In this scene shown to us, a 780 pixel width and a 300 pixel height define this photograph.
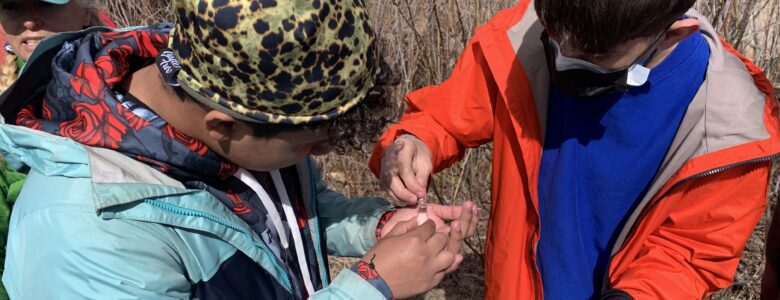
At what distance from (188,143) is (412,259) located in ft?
1.66

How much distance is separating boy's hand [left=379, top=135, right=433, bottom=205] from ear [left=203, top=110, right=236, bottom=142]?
0.61m

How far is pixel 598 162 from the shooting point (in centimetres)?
167

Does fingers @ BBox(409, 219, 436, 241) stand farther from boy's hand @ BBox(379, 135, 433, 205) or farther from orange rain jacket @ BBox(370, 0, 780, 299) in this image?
orange rain jacket @ BBox(370, 0, 780, 299)

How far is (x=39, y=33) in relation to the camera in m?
2.08

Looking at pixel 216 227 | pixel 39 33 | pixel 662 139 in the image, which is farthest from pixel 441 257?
pixel 39 33

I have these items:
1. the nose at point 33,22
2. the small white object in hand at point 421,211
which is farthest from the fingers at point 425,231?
the nose at point 33,22

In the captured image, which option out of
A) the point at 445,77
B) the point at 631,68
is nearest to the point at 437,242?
the point at 631,68

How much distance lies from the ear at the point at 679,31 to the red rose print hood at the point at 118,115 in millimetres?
1058

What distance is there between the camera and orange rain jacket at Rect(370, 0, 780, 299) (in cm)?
145

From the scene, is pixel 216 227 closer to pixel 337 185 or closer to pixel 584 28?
pixel 584 28

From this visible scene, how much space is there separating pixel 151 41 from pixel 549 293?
1389 millimetres

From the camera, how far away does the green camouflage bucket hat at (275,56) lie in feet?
3.08

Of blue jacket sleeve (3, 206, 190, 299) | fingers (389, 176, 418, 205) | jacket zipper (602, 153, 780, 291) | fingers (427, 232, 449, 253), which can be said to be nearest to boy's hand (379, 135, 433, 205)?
Answer: fingers (389, 176, 418, 205)

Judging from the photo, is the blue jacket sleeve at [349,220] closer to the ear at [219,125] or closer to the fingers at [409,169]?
the fingers at [409,169]
